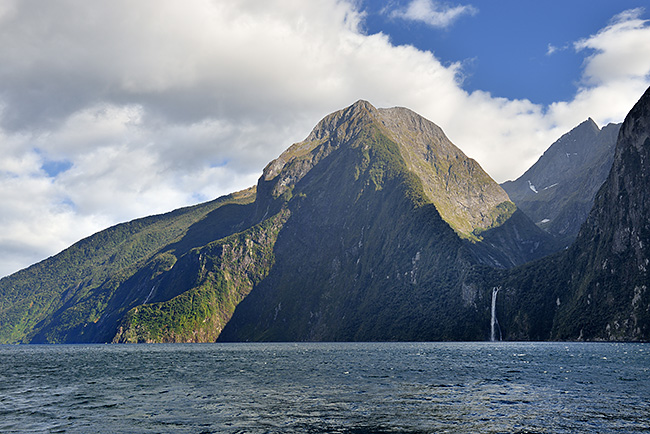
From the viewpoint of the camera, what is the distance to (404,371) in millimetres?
93812

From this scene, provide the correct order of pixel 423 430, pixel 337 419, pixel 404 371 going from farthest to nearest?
pixel 404 371 → pixel 337 419 → pixel 423 430

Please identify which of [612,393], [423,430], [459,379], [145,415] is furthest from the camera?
[459,379]

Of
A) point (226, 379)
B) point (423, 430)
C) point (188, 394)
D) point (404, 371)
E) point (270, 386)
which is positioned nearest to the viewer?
point (423, 430)

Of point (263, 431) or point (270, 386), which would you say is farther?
point (270, 386)

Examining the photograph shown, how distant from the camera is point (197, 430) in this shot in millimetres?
41219

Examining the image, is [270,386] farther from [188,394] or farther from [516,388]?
[516,388]

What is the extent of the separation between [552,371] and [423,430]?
61.7 meters

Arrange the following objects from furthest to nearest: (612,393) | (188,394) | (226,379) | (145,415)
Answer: (226,379) < (188,394) < (612,393) < (145,415)

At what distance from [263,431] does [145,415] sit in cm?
1523

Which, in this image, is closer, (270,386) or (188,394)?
(188,394)

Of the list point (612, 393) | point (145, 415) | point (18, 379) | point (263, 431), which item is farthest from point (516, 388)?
point (18, 379)

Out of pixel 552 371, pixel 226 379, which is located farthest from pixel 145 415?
pixel 552 371

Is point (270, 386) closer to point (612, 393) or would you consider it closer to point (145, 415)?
point (145, 415)

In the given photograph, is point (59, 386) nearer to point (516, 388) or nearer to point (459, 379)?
point (459, 379)
